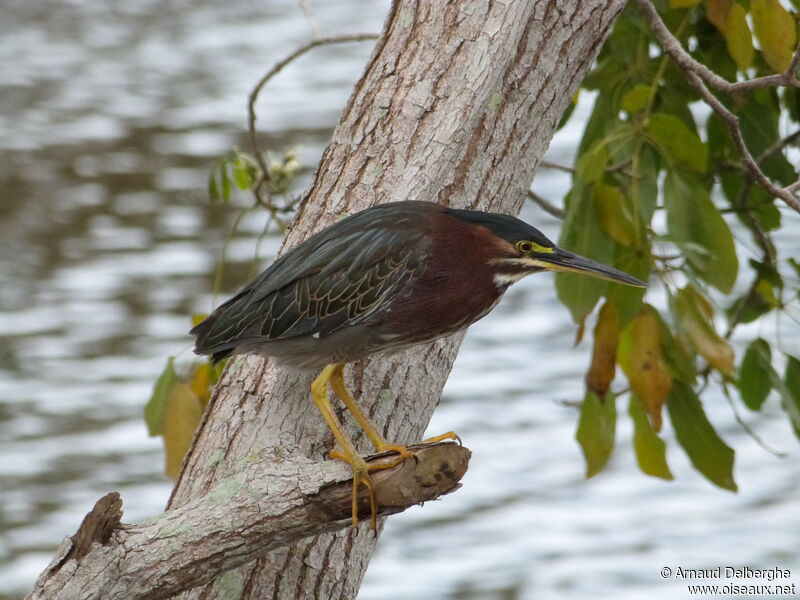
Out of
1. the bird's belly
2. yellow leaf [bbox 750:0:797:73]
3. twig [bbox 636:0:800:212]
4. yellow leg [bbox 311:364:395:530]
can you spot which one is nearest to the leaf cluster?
yellow leaf [bbox 750:0:797:73]

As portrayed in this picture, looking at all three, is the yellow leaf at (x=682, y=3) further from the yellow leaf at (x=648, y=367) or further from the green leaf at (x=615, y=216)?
the yellow leaf at (x=648, y=367)

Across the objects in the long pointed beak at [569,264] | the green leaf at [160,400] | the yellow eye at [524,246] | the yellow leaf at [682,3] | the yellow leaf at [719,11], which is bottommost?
the green leaf at [160,400]

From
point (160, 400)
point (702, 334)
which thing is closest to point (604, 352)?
point (702, 334)

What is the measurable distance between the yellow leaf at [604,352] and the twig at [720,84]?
0.49 meters

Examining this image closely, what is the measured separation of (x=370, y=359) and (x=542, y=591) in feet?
6.58

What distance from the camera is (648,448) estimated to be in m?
3.30

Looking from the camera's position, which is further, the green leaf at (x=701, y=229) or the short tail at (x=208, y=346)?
the green leaf at (x=701, y=229)

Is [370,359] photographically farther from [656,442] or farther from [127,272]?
[127,272]

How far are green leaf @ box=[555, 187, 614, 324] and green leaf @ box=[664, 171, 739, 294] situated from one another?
18cm

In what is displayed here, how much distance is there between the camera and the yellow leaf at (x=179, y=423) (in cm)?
326

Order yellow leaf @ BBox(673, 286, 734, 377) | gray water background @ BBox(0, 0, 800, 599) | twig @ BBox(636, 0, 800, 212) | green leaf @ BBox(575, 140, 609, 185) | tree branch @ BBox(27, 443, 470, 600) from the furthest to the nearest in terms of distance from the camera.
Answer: gray water background @ BBox(0, 0, 800, 599) < green leaf @ BBox(575, 140, 609, 185) < yellow leaf @ BBox(673, 286, 734, 377) < twig @ BBox(636, 0, 800, 212) < tree branch @ BBox(27, 443, 470, 600)

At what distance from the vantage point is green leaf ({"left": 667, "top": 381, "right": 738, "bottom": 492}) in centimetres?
323

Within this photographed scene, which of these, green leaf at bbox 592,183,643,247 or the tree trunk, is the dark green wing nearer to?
the tree trunk

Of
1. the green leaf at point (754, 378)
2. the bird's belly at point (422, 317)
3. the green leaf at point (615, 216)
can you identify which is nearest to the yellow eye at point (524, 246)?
the bird's belly at point (422, 317)
